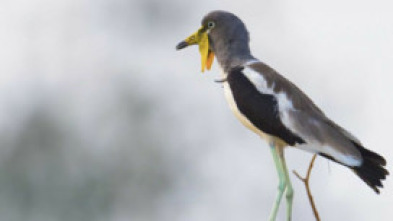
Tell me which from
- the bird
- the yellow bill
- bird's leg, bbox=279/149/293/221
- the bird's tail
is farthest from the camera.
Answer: the yellow bill

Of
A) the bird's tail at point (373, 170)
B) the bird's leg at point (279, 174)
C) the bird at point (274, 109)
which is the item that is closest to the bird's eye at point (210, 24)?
the bird at point (274, 109)

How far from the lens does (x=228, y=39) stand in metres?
7.35

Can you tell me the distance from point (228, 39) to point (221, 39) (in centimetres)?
4

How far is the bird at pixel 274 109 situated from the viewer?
7.15 meters

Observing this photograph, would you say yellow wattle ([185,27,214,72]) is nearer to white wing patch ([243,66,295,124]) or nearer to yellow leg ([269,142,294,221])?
white wing patch ([243,66,295,124])

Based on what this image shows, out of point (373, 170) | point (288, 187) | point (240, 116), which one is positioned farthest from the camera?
point (288, 187)

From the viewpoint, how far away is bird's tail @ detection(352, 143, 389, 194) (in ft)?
23.1

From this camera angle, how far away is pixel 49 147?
15.4 meters

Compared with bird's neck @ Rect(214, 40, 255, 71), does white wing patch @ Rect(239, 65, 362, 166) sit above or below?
below

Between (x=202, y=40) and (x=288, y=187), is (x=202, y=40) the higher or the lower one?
the higher one

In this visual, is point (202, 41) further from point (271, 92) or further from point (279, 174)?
point (279, 174)

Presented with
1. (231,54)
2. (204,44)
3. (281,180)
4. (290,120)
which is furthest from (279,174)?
(204,44)

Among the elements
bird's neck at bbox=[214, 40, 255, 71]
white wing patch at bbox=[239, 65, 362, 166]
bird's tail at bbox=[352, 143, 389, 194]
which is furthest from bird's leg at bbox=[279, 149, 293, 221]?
bird's neck at bbox=[214, 40, 255, 71]

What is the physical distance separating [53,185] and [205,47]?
792 cm
